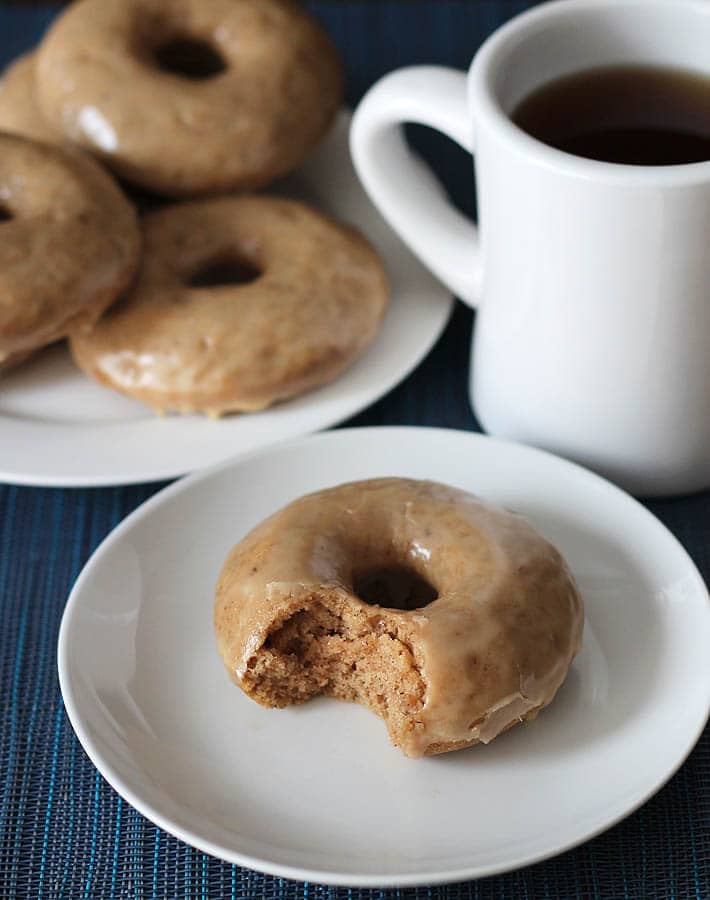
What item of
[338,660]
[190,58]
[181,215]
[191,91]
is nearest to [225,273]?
[181,215]

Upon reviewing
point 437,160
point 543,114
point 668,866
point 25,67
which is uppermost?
point 543,114

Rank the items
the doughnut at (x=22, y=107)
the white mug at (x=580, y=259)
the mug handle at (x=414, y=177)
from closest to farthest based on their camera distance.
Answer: the white mug at (x=580, y=259), the mug handle at (x=414, y=177), the doughnut at (x=22, y=107)

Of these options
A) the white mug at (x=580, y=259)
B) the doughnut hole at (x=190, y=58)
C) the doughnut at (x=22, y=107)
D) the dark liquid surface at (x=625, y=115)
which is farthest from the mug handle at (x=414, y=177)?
the doughnut at (x=22, y=107)

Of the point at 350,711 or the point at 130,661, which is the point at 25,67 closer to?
the point at 130,661

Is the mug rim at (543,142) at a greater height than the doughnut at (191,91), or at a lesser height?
greater

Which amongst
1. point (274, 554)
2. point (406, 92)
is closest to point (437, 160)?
point (406, 92)

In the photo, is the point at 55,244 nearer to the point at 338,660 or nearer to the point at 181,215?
the point at 181,215

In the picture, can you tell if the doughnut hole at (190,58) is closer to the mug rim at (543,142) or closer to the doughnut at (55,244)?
the doughnut at (55,244)
